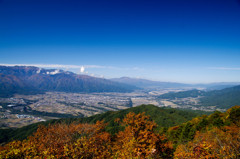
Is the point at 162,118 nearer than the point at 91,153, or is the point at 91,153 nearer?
the point at 91,153

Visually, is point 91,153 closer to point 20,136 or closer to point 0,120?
point 20,136

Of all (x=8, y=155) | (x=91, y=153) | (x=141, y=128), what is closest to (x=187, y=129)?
(x=141, y=128)

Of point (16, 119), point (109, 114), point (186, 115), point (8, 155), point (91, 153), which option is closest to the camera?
point (8, 155)

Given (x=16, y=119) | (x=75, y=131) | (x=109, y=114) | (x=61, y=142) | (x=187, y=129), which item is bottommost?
(x=16, y=119)

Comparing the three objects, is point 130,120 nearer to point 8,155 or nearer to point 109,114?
point 8,155

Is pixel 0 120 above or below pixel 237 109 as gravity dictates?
below

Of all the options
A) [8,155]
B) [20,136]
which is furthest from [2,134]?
[8,155]

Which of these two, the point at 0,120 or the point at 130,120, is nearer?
the point at 130,120

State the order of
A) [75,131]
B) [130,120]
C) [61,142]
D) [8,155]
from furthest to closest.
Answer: [75,131] < [130,120] < [61,142] < [8,155]

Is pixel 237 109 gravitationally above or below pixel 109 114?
above
